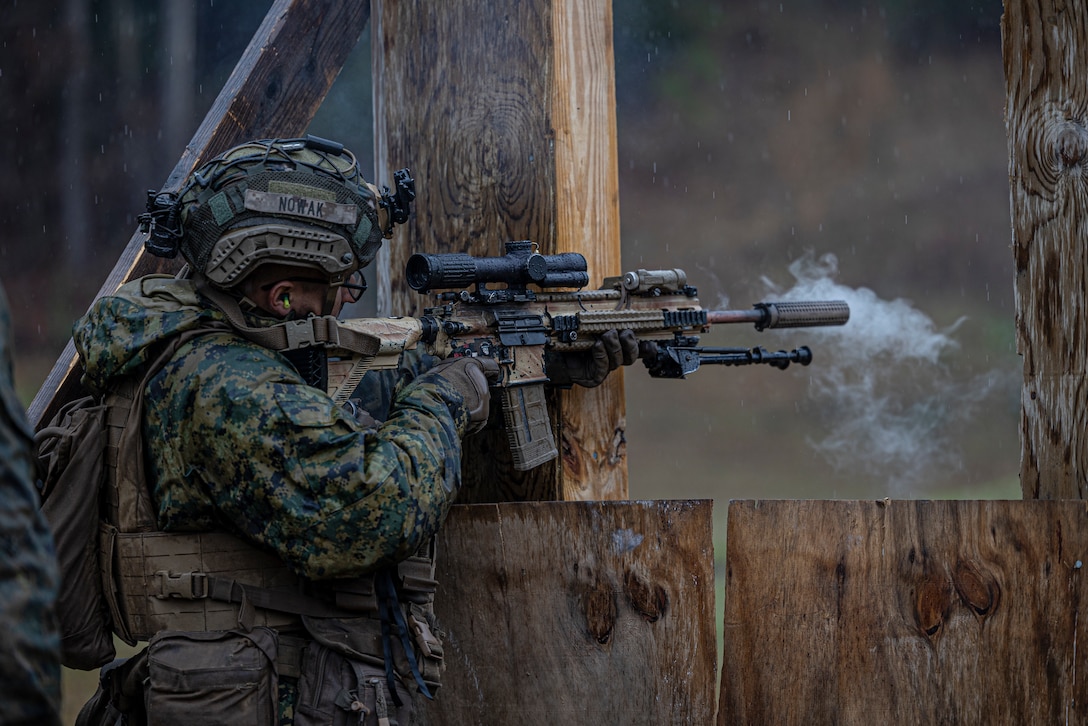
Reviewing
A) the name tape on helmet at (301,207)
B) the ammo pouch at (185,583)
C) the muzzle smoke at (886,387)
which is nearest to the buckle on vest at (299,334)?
the name tape on helmet at (301,207)

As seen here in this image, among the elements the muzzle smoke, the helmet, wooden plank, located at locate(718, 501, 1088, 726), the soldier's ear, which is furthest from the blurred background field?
the soldier's ear

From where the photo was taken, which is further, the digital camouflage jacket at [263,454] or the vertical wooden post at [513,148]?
the vertical wooden post at [513,148]

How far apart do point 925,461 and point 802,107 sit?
272 centimetres

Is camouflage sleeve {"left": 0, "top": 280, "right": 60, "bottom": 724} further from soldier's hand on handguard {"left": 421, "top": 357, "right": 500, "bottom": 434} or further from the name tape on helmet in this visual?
soldier's hand on handguard {"left": 421, "top": 357, "right": 500, "bottom": 434}

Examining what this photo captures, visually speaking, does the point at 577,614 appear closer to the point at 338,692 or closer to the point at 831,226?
the point at 338,692

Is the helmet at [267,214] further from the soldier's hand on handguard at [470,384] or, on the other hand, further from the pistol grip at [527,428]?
the pistol grip at [527,428]

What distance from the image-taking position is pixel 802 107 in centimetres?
707

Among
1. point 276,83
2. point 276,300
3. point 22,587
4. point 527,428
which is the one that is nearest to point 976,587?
point 527,428

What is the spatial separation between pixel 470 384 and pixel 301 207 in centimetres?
85

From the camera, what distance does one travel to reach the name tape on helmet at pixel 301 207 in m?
2.77

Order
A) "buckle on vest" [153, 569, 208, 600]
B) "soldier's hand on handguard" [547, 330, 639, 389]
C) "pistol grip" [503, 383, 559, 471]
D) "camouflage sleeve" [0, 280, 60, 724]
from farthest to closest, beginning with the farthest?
"soldier's hand on handguard" [547, 330, 639, 389] → "pistol grip" [503, 383, 559, 471] → "buckle on vest" [153, 569, 208, 600] → "camouflage sleeve" [0, 280, 60, 724]

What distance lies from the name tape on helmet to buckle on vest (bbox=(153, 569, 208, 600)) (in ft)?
3.33

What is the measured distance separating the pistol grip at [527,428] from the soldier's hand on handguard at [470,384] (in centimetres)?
31

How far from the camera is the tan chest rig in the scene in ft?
8.96
